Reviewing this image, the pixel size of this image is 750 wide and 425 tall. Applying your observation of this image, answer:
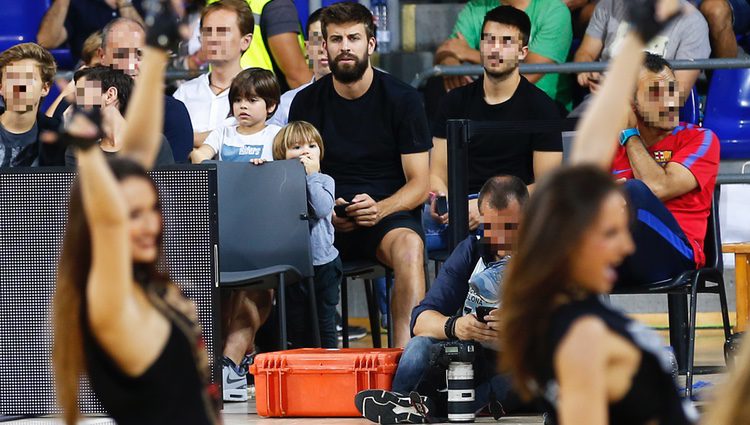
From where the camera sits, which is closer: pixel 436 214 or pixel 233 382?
pixel 233 382

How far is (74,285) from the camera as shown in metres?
3.13

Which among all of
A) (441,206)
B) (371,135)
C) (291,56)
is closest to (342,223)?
(371,135)

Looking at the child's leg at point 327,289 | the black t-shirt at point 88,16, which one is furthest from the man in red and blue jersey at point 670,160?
the black t-shirt at point 88,16

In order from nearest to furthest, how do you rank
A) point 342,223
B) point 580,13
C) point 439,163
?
point 342,223 < point 439,163 < point 580,13

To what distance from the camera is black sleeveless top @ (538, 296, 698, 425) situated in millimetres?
2938

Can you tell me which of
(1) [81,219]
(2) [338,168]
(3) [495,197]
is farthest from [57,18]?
(1) [81,219]

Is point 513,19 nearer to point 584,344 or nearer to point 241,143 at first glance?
point 241,143

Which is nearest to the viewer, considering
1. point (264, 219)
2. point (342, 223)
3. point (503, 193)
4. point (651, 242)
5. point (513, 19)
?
point (503, 193)

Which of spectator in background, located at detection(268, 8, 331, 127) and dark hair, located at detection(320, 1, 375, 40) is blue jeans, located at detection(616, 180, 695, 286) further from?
spectator in background, located at detection(268, 8, 331, 127)

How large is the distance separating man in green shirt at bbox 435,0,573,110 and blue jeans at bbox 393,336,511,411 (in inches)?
118

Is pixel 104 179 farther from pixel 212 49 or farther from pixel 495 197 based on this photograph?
pixel 212 49

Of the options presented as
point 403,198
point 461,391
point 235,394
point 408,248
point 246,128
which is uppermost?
point 246,128

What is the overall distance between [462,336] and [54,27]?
4802mm

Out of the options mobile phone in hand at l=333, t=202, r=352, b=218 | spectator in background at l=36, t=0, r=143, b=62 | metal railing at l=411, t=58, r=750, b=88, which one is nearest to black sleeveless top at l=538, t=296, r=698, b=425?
mobile phone in hand at l=333, t=202, r=352, b=218
